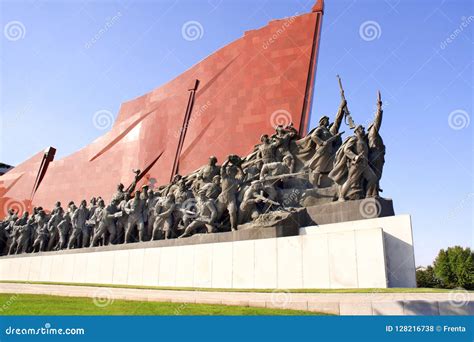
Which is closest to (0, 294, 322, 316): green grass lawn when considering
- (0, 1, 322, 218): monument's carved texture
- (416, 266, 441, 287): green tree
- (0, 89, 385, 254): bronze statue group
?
(0, 89, 385, 254): bronze statue group

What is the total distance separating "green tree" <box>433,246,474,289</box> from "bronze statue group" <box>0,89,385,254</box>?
22667mm

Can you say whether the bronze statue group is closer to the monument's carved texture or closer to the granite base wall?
the granite base wall

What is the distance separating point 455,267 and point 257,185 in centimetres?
2461

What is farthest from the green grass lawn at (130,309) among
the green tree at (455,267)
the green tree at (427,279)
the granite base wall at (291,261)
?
the green tree at (455,267)

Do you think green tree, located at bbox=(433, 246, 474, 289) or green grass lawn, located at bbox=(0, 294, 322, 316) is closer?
green grass lawn, located at bbox=(0, 294, 322, 316)

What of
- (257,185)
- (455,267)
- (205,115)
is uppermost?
(205,115)

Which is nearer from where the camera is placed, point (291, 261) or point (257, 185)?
point (291, 261)

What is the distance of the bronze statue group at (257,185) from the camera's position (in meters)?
8.73

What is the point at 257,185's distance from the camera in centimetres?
975

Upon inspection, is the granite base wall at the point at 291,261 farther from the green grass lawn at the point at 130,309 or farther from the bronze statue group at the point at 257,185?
the green grass lawn at the point at 130,309

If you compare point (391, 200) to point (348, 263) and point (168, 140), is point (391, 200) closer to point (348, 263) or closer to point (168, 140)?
point (348, 263)

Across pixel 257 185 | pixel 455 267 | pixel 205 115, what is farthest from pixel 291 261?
pixel 455 267

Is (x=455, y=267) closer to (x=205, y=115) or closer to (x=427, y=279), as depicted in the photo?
(x=427, y=279)

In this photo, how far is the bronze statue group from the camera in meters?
8.73
